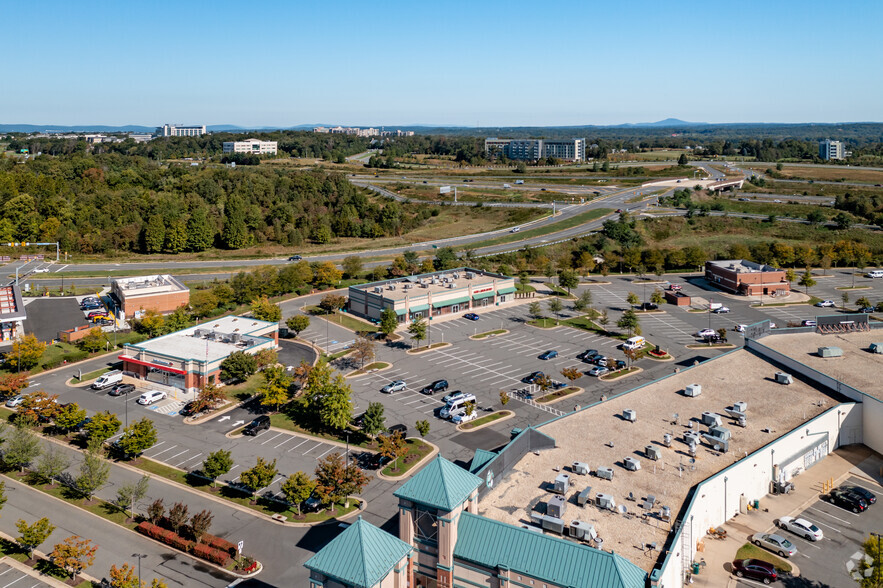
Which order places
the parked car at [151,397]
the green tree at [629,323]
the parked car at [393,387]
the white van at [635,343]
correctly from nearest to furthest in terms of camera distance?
the parked car at [151,397]
the parked car at [393,387]
the white van at [635,343]
the green tree at [629,323]

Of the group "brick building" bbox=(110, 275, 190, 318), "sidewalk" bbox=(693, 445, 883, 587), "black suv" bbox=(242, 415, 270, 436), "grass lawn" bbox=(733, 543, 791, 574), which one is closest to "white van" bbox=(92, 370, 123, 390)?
"black suv" bbox=(242, 415, 270, 436)

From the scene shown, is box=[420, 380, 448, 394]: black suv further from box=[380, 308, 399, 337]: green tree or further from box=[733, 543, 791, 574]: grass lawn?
box=[733, 543, 791, 574]: grass lawn

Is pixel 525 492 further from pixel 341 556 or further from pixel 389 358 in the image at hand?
pixel 389 358

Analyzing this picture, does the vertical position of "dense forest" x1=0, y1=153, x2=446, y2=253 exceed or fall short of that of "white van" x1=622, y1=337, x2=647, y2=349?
it exceeds it

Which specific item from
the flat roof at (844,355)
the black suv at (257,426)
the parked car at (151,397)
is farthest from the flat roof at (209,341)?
the flat roof at (844,355)

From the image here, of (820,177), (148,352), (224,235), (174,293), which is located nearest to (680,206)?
(820,177)

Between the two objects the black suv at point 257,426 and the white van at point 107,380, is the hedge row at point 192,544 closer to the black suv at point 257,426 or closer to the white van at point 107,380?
the black suv at point 257,426
